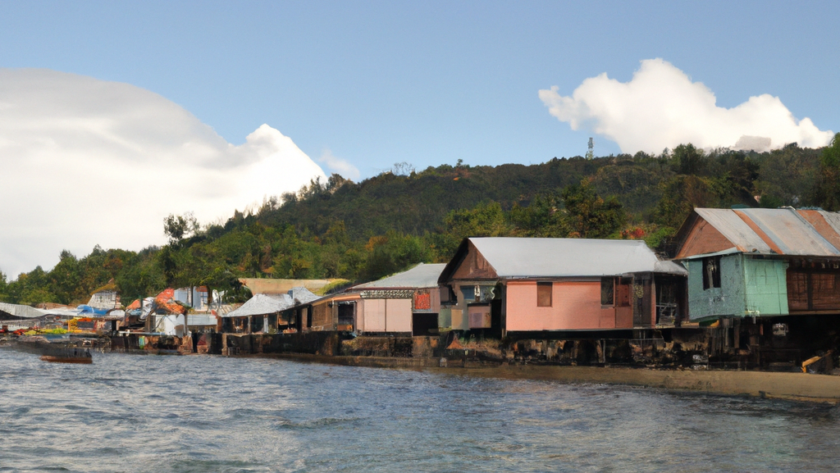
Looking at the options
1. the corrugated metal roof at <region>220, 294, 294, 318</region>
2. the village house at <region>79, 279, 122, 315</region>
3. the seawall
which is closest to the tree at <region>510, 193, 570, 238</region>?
the corrugated metal roof at <region>220, 294, 294, 318</region>

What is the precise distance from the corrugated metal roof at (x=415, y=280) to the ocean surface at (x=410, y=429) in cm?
1903

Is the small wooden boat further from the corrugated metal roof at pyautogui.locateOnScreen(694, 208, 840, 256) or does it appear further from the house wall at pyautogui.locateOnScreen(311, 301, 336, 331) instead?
the corrugated metal roof at pyautogui.locateOnScreen(694, 208, 840, 256)

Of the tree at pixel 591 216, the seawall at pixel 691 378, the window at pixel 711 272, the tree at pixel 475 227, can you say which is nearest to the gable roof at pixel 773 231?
the window at pixel 711 272

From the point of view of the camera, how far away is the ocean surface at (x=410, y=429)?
15.0 meters

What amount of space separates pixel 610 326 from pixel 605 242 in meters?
6.39

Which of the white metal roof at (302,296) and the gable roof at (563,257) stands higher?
the gable roof at (563,257)

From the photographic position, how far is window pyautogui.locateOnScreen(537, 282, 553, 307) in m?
37.0

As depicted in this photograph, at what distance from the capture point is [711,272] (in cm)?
3145

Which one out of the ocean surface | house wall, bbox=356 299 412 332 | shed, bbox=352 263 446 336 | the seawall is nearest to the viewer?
the ocean surface

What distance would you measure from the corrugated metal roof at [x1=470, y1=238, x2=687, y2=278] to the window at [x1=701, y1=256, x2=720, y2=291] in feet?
6.02

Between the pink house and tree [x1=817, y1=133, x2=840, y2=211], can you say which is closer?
the pink house

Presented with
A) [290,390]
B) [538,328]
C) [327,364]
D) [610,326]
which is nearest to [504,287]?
[538,328]

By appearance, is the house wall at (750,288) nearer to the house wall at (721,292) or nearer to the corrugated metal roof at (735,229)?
the house wall at (721,292)

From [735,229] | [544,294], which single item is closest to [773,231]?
[735,229]
